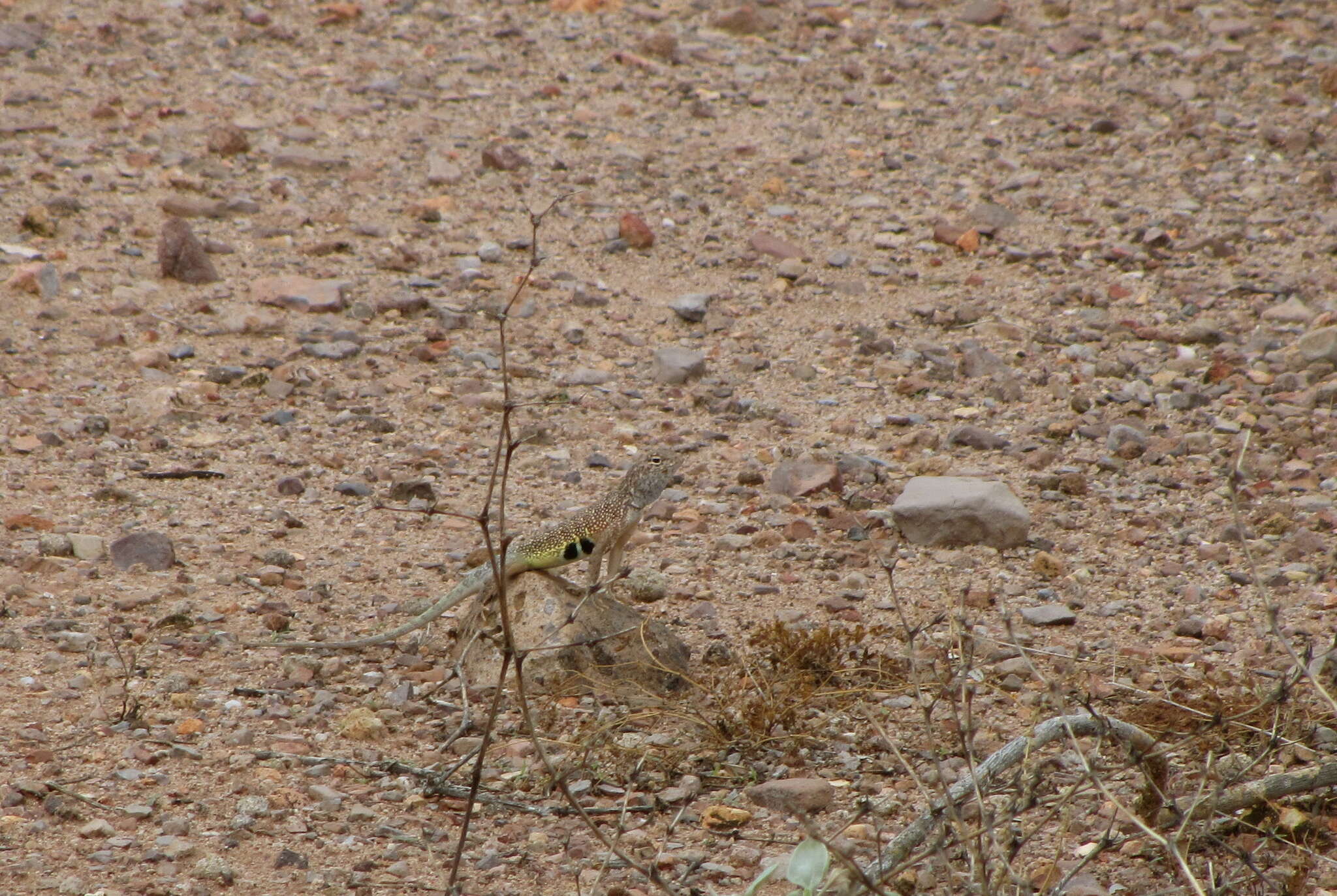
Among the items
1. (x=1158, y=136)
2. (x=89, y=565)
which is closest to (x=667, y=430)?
(x=89, y=565)

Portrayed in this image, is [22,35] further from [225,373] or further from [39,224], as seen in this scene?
[225,373]

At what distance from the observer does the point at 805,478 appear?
6.60 m

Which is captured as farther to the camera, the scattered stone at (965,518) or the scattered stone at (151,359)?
the scattered stone at (151,359)

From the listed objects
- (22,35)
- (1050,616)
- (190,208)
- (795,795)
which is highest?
(22,35)

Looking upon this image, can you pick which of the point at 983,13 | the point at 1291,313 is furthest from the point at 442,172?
the point at 1291,313

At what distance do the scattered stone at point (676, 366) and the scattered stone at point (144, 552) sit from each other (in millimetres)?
2901

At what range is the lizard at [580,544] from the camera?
204 inches

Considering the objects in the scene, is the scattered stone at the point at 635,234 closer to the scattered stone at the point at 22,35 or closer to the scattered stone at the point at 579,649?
the scattered stone at the point at 579,649

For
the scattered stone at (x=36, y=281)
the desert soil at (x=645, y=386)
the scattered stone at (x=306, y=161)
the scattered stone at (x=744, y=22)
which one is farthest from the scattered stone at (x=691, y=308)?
the scattered stone at (x=744, y=22)

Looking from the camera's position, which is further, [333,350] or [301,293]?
[301,293]

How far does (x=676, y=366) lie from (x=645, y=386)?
0.68 ft

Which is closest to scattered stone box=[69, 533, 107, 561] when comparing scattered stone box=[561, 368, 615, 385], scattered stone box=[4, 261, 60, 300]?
scattered stone box=[4, 261, 60, 300]

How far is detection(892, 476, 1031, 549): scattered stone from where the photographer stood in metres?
6.08

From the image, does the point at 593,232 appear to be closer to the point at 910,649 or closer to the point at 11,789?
the point at 11,789
